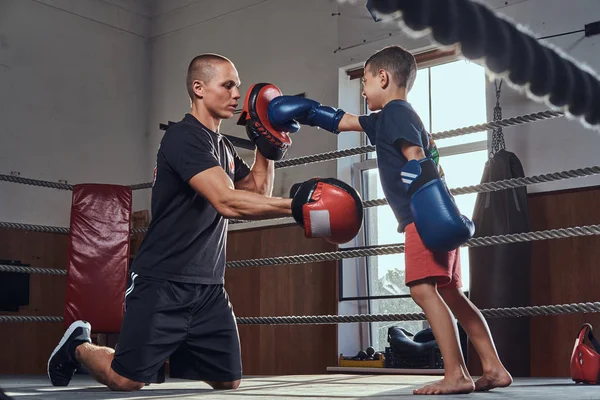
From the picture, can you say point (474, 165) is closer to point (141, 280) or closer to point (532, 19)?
point (532, 19)

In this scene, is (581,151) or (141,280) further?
(581,151)

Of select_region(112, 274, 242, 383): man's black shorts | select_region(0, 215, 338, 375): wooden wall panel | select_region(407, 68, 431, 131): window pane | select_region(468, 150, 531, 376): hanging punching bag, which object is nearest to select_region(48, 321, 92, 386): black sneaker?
select_region(112, 274, 242, 383): man's black shorts

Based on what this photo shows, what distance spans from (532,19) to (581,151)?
85 cm

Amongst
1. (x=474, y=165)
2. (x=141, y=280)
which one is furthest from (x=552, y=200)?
(x=141, y=280)

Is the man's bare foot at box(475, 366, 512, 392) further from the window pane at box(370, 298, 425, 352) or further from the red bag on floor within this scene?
the window pane at box(370, 298, 425, 352)

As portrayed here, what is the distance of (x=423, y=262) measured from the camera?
180cm

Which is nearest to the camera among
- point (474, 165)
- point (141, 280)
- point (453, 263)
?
point (453, 263)

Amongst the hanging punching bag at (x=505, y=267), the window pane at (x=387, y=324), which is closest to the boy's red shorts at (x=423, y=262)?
the hanging punching bag at (x=505, y=267)

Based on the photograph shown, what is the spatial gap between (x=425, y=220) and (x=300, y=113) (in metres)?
0.66

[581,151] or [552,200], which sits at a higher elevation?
[581,151]

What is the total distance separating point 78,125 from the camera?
19.2 feet

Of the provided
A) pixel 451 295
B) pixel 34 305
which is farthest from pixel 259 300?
pixel 451 295

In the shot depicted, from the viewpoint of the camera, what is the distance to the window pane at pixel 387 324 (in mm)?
4754

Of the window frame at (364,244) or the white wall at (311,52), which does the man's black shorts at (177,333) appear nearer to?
the white wall at (311,52)
